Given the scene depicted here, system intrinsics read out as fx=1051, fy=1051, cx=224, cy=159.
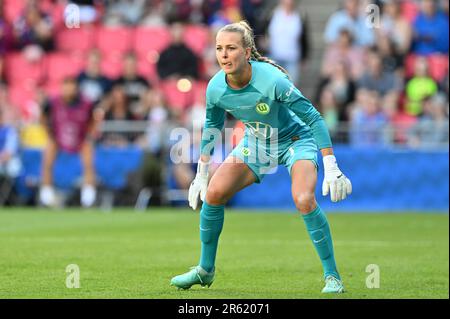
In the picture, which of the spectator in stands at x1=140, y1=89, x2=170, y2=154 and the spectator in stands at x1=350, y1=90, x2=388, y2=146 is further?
the spectator in stands at x1=140, y1=89, x2=170, y2=154

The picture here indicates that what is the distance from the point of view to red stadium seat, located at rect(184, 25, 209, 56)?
22.2 m

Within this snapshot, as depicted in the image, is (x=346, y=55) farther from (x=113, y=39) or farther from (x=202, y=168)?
(x=202, y=168)

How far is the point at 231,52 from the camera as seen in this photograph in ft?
26.5

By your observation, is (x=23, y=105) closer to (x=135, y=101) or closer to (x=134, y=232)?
(x=135, y=101)

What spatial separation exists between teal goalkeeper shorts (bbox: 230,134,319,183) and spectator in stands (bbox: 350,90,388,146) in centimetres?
1024

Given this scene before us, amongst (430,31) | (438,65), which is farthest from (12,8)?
(438,65)

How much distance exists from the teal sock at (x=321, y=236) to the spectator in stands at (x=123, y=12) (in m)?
15.6

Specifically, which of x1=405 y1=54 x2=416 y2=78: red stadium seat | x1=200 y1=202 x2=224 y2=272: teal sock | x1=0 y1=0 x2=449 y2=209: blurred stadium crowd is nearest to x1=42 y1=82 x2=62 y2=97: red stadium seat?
x1=0 y1=0 x2=449 y2=209: blurred stadium crowd

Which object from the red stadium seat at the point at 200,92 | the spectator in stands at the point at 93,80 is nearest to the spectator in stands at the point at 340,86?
the red stadium seat at the point at 200,92

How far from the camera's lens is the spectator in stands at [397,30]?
20.6m

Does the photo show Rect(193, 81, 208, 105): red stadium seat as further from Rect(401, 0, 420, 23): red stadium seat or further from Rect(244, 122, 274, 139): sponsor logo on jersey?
Rect(244, 122, 274, 139): sponsor logo on jersey

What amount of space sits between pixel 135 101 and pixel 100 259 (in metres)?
10.0

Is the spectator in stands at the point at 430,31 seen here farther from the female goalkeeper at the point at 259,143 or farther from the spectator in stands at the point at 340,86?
the female goalkeeper at the point at 259,143

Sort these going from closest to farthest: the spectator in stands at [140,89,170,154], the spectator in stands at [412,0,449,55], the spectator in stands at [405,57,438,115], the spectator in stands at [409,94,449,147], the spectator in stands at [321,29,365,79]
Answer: the spectator in stands at [409,94,449,147] < the spectator in stands at [140,89,170,154] < the spectator in stands at [405,57,438,115] < the spectator in stands at [321,29,365,79] < the spectator in stands at [412,0,449,55]
